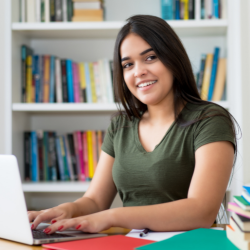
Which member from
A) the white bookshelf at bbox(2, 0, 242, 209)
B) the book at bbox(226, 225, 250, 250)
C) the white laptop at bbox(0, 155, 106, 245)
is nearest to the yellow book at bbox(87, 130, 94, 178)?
the white bookshelf at bbox(2, 0, 242, 209)

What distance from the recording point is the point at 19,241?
2.62 ft

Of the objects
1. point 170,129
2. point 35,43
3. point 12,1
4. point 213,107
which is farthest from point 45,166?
point 213,107

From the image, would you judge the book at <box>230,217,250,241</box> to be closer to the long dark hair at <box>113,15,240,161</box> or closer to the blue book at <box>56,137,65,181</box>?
the long dark hair at <box>113,15,240,161</box>

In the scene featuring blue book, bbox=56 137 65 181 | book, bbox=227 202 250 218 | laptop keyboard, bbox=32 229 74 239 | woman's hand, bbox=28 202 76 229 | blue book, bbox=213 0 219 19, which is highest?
blue book, bbox=213 0 219 19

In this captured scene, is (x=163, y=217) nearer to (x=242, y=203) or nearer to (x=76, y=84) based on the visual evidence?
(x=242, y=203)

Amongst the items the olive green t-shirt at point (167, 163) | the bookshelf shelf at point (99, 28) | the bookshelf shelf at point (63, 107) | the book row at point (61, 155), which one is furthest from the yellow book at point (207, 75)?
the olive green t-shirt at point (167, 163)

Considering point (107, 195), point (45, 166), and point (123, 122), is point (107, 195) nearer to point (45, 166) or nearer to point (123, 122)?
point (123, 122)

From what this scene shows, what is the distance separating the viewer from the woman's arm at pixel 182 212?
886 millimetres

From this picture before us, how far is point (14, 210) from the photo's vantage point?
768mm

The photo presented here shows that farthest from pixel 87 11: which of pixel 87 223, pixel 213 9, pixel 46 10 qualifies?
pixel 87 223

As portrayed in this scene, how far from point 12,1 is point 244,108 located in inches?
57.4

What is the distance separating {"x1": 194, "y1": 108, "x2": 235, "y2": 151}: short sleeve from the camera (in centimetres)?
109

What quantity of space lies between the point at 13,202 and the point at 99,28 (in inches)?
56.9

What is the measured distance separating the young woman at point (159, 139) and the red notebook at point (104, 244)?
221mm
